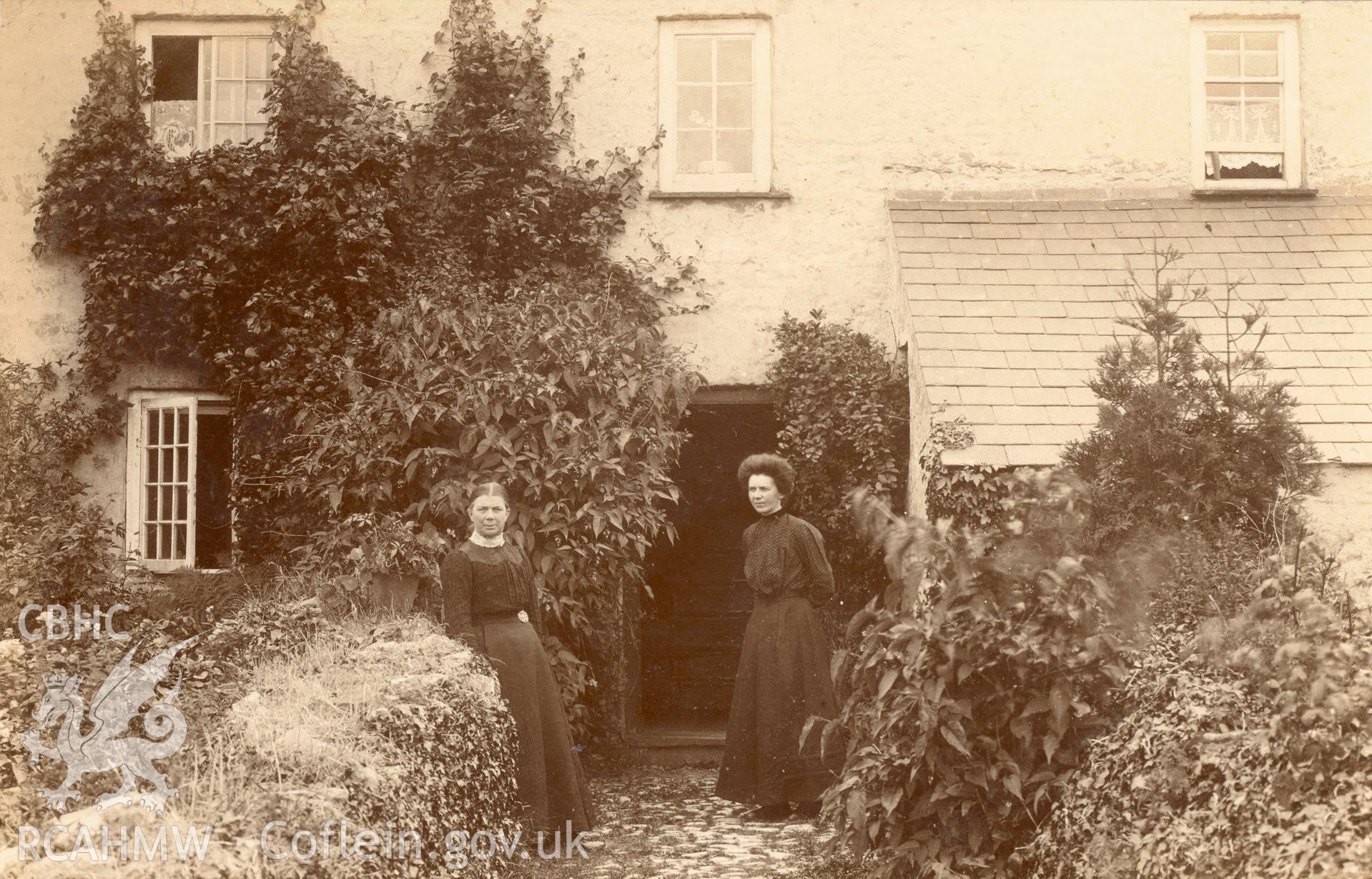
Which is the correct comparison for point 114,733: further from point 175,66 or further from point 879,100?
point 879,100

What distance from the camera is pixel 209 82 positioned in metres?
10.9

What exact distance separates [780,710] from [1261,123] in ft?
20.5

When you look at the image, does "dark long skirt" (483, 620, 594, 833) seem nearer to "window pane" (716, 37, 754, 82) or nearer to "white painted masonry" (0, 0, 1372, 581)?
"white painted masonry" (0, 0, 1372, 581)

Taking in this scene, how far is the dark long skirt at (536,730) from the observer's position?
6770 mm

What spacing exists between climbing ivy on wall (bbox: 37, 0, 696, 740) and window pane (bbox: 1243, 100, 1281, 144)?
442 centimetres

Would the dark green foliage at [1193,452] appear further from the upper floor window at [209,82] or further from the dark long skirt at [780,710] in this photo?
the upper floor window at [209,82]

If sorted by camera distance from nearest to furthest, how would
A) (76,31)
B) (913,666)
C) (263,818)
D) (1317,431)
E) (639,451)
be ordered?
Answer: 1. (263,818)
2. (913,666)
3. (1317,431)
4. (639,451)
5. (76,31)

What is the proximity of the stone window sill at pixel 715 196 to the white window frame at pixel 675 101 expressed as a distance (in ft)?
0.15

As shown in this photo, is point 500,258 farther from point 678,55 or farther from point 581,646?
point 581,646

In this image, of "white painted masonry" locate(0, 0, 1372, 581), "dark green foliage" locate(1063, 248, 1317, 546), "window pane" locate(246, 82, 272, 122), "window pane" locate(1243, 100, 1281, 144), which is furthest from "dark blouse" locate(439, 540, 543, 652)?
"window pane" locate(1243, 100, 1281, 144)

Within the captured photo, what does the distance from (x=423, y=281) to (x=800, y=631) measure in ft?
13.0

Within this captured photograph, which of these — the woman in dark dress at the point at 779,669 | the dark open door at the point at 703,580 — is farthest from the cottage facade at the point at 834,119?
the woman in dark dress at the point at 779,669

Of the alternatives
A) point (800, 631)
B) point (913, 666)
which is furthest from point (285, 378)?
point (913, 666)

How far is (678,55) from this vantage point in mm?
10805
